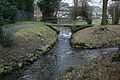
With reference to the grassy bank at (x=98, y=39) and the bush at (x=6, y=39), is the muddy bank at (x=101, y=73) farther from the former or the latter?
the grassy bank at (x=98, y=39)

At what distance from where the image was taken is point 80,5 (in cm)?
4734

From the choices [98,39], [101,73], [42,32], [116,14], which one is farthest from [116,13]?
[101,73]

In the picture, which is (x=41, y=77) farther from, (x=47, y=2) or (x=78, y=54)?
(x=47, y=2)

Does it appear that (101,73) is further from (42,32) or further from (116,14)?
(116,14)

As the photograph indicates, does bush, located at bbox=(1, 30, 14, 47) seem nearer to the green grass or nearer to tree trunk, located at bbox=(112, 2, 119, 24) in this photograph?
the green grass

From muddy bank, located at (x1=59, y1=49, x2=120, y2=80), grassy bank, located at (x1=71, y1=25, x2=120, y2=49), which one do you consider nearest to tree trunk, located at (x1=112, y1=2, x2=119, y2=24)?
grassy bank, located at (x1=71, y1=25, x2=120, y2=49)

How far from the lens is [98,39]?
26.9 metres

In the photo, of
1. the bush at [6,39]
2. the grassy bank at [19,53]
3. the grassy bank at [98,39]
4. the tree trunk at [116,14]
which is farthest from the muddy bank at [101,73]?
the tree trunk at [116,14]

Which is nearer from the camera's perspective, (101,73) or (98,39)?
(101,73)

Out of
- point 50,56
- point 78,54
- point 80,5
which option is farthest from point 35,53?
point 80,5

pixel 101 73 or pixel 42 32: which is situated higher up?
pixel 42 32

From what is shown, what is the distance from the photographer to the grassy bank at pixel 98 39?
2545 cm

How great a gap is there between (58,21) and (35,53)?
2243 centimetres

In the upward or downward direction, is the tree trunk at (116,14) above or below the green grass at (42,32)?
above
